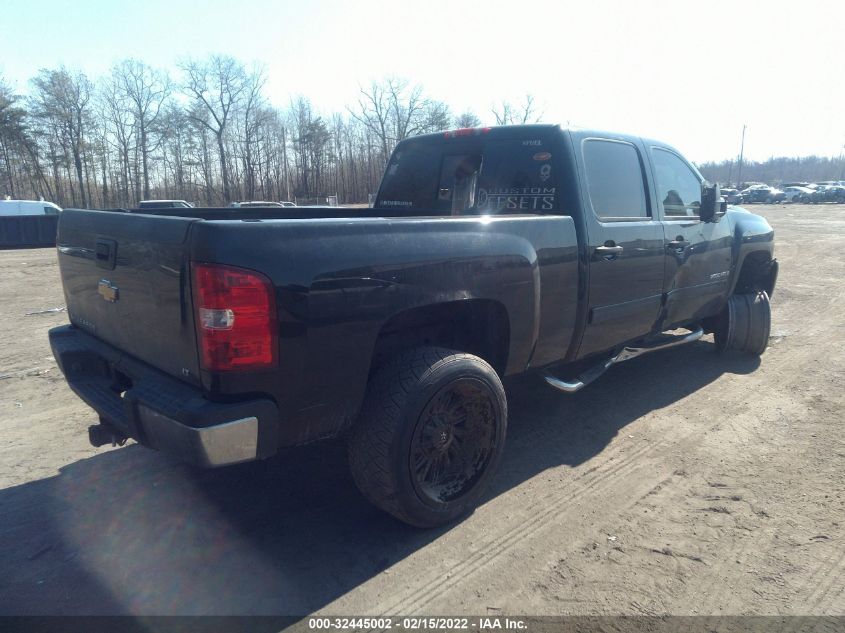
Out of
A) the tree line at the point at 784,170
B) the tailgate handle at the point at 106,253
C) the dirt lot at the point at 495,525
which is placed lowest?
the dirt lot at the point at 495,525

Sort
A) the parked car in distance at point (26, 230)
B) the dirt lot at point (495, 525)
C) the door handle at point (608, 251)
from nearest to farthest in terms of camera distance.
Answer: the dirt lot at point (495, 525) → the door handle at point (608, 251) → the parked car in distance at point (26, 230)

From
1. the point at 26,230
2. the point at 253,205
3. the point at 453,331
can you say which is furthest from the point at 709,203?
the point at 26,230

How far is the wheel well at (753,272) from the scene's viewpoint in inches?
246

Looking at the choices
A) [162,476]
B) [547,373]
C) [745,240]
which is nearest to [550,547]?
[547,373]

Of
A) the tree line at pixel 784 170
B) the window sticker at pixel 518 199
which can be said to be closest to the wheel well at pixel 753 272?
the window sticker at pixel 518 199

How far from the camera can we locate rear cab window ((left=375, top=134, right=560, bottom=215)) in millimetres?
4031

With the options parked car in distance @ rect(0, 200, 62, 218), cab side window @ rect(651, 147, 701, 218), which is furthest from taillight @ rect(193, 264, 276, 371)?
parked car in distance @ rect(0, 200, 62, 218)

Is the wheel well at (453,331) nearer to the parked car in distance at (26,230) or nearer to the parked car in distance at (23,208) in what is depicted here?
the parked car in distance at (26,230)

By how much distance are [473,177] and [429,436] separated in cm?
236

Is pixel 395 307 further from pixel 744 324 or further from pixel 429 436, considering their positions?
pixel 744 324

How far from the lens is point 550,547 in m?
2.91

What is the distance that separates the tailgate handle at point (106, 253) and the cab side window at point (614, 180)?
2.92 meters

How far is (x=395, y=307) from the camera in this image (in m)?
2.74

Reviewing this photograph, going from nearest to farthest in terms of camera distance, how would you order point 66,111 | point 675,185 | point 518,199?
point 518,199 → point 675,185 → point 66,111
